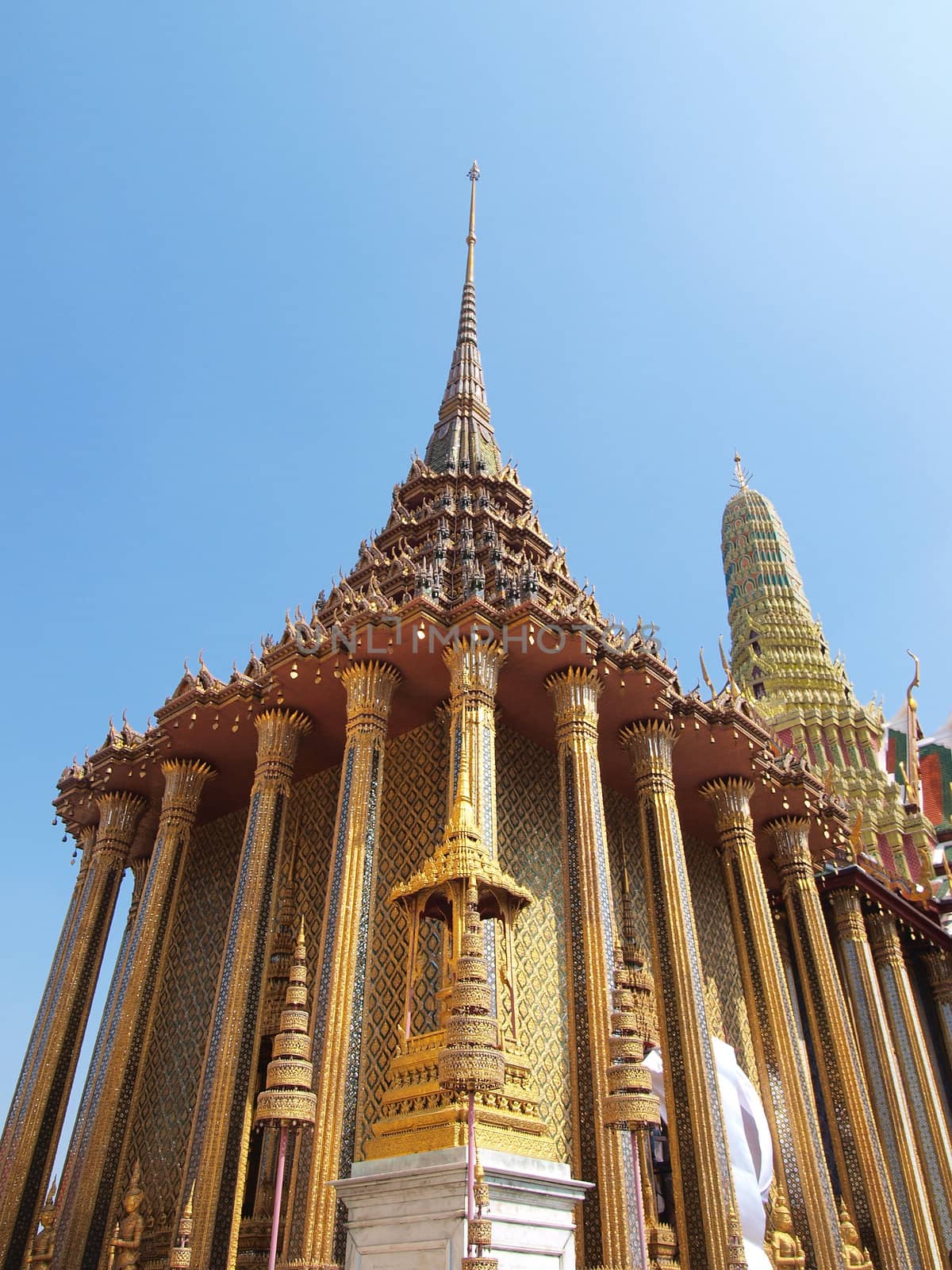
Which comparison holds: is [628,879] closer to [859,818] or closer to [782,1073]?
[782,1073]

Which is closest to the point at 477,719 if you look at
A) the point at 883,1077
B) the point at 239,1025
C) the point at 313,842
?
the point at 313,842

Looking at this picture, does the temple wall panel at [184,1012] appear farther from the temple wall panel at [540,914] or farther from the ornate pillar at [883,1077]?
the ornate pillar at [883,1077]

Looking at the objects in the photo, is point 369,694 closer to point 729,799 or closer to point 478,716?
point 478,716

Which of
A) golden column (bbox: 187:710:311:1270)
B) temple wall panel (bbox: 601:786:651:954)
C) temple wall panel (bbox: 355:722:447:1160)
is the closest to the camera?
golden column (bbox: 187:710:311:1270)

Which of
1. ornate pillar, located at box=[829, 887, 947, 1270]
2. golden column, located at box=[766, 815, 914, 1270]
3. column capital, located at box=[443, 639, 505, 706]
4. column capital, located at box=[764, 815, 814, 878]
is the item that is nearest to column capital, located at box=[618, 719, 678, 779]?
column capital, located at box=[443, 639, 505, 706]

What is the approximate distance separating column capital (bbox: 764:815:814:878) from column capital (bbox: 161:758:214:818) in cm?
1018

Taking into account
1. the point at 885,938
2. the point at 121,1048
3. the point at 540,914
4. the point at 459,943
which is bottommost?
the point at 459,943

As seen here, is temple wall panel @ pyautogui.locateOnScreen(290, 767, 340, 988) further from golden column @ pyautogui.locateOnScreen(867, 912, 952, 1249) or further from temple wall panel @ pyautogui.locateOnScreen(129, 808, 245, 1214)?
golden column @ pyautogui.locateOnScreen(867, 912, 952, 1249)

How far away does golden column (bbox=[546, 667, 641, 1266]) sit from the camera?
408 inches

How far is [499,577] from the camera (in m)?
15.0

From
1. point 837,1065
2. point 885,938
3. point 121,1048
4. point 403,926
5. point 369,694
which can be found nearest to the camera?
point 403,926

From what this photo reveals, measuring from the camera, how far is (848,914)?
2014cm

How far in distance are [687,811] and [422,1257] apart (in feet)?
45.6

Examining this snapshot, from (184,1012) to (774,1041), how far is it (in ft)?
29.6
